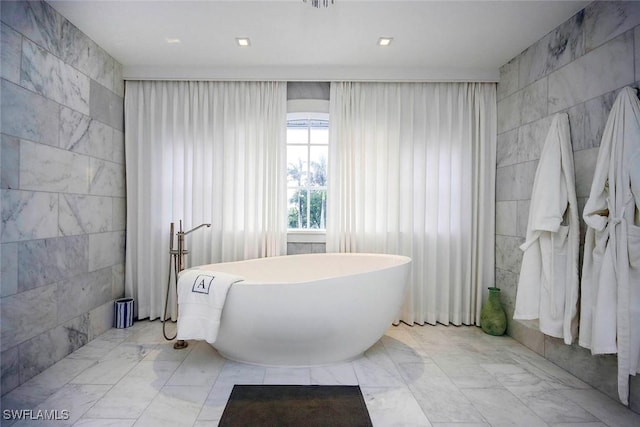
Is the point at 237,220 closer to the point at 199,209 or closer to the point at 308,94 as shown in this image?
the point at 199,209

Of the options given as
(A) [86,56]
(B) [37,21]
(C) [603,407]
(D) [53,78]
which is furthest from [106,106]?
(C) [603,407]

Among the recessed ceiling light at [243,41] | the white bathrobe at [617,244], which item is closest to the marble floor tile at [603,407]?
the white bathrobe at [617,244]

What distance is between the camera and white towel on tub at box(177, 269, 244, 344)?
2006 mm

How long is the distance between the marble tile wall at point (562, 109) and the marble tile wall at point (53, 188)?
3.51 metres

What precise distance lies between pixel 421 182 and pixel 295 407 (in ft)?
7.15

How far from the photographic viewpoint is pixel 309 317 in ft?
6.68

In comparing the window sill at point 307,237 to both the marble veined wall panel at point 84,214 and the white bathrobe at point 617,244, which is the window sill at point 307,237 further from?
the white bathrobe at point 617,244

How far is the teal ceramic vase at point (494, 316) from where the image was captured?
2895mm

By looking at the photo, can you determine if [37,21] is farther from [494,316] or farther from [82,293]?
[494,316]

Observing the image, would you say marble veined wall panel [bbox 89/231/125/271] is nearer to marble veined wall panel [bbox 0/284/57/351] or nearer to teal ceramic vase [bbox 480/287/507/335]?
marble veined wall panel [bbox 0/284/57/351]

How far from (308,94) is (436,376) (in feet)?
8.44

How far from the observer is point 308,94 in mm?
3182

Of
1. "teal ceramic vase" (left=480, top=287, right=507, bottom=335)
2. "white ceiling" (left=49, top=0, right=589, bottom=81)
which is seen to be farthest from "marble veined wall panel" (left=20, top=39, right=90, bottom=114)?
"teal ceramic vase" (left=480, top=287, right=507, bottom=335)

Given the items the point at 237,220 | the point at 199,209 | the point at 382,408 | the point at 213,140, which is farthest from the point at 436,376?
the point at 213,140
